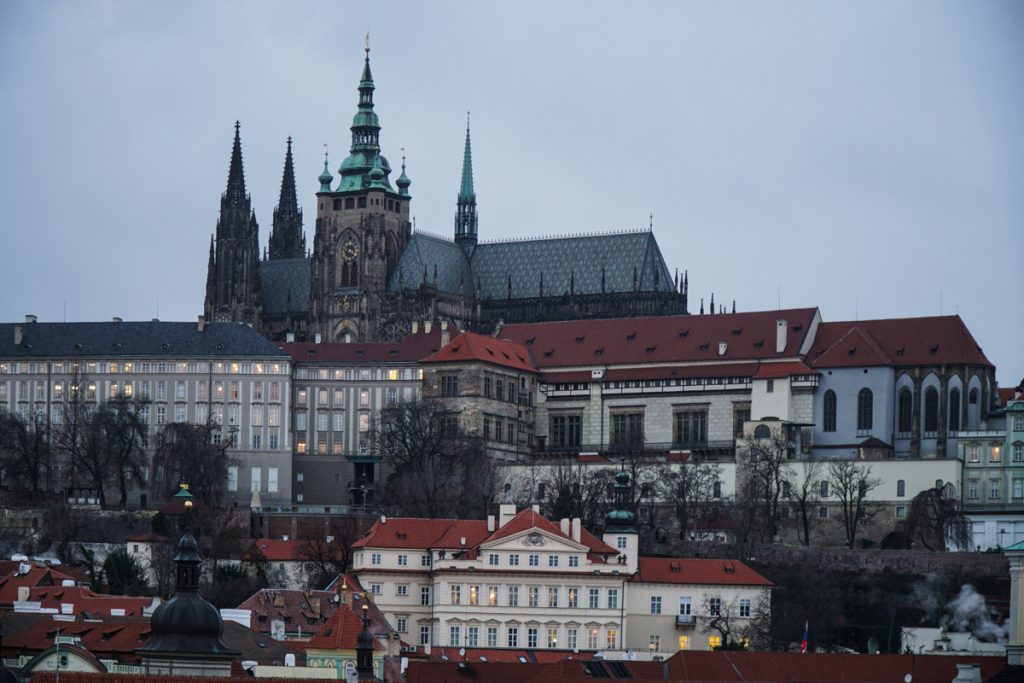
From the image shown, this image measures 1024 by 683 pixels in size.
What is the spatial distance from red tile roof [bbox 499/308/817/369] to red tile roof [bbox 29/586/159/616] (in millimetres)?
→ 55390

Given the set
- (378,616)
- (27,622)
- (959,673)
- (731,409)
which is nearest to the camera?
(959,673)

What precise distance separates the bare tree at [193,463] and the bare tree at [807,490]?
30.7 meters

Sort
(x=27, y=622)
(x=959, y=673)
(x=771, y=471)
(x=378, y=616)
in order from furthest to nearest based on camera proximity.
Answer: (x=771, y=471), (x=378, y=616), (x=27, y=622), (x=959, y=673)

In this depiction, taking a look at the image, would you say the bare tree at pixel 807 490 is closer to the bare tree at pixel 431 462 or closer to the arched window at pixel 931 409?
the arched window at pixel 931 409

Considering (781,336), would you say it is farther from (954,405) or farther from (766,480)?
(766,480)

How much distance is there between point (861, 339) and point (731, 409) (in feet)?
28.2

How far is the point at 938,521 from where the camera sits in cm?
15538

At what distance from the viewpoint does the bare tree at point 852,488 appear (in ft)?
520

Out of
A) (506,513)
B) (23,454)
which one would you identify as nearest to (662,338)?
(23,454)

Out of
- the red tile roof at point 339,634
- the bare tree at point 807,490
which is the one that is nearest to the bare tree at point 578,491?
the bare tree at point 807,490

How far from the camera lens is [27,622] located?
116250 mm

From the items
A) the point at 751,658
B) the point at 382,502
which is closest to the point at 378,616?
the point at 751,658

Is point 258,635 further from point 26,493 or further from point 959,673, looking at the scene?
point 26,493

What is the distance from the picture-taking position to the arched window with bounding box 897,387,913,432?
168m
